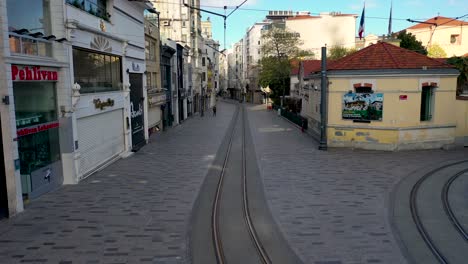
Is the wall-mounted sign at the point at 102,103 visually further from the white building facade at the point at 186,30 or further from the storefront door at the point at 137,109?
the white building facade at the point at 186,30

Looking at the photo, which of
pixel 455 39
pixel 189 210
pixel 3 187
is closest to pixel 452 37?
pixel 455 39

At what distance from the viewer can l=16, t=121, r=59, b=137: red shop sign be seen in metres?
12.0

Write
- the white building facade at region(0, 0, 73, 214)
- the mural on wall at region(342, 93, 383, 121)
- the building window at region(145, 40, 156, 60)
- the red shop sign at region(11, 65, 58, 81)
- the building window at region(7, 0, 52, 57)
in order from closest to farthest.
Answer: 1. the white building facade at region(0, 0, 73, 214)
2. the red shop sign at region(11, 65, 58, 81)
3. the building window at region(7, 0, 52, 57)
4. the mural on wall at region(342, 93, 383, 121)
5. the building window at region(145, 40, 156, 60)

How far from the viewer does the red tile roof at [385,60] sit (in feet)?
73.4

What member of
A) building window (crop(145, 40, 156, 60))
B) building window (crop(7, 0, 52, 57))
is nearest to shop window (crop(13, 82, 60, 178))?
building window (crop(7, 0, 52, 57))

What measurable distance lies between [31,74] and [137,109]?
1271cm

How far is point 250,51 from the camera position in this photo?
112 m

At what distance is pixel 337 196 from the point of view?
13.1 metres

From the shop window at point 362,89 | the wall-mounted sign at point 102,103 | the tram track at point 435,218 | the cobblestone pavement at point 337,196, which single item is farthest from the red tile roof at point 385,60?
the wall-mounted sign at point 102,103

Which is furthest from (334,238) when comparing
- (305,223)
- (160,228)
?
(160,228)

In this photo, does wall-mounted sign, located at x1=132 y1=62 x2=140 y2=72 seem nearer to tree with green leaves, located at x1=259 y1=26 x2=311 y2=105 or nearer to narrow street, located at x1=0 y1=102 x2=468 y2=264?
narrow street, located at x1=0 y1=102 x2=468 y2=264

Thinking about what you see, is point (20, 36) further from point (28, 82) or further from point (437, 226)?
point (437, 226)

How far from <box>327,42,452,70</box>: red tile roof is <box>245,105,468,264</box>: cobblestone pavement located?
4861 millimetres

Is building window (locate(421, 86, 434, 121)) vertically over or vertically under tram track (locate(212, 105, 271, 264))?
over
